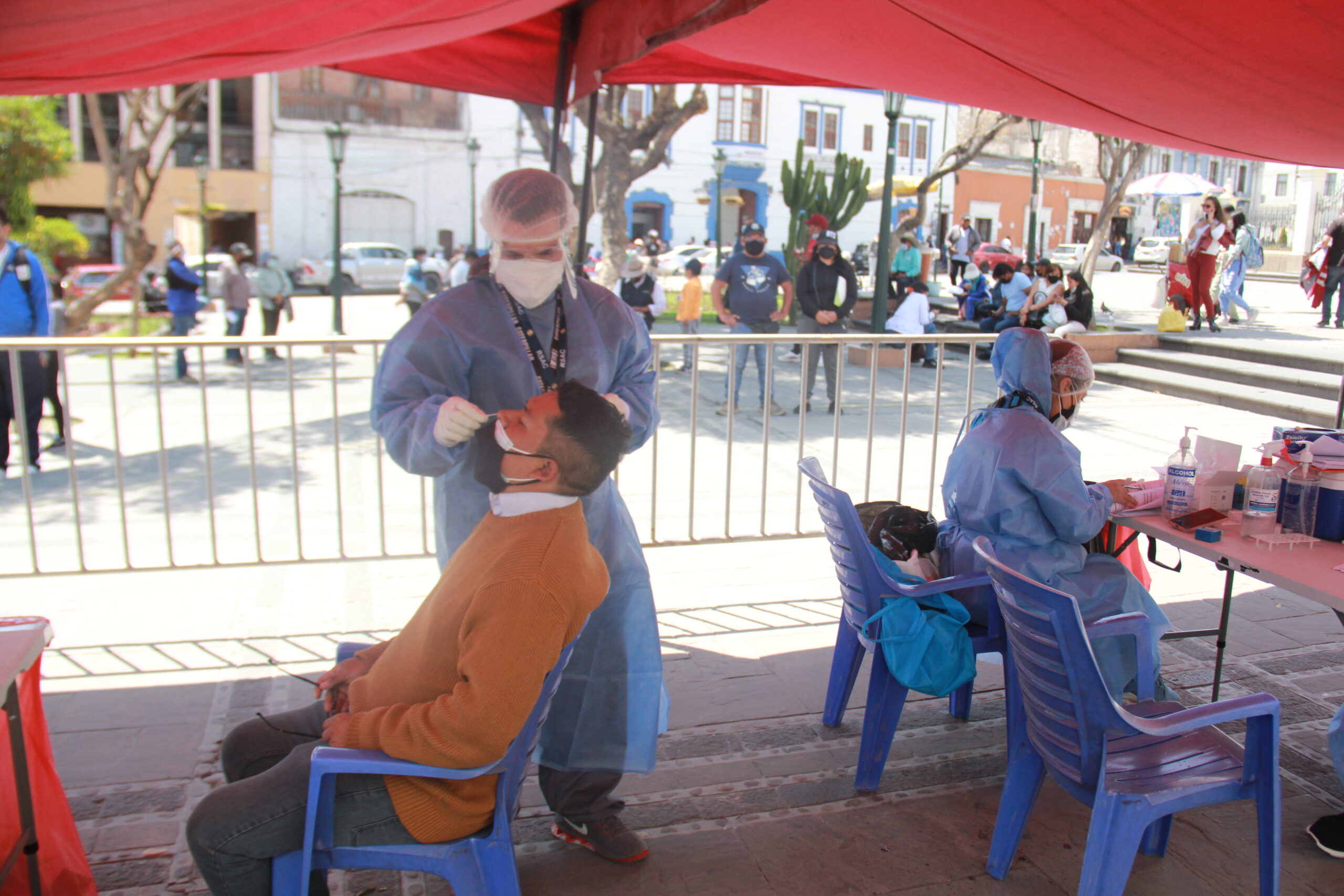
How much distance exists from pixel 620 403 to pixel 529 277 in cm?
40

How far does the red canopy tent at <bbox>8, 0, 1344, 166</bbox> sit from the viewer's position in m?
2.66

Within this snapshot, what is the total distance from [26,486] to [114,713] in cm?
156

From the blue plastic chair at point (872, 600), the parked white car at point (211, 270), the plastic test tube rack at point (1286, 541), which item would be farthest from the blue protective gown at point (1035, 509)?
the parked white car at point (211, 270)

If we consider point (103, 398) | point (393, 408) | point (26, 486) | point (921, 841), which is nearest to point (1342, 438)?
point (921, 841)

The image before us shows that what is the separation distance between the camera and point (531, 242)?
2412 millimetres

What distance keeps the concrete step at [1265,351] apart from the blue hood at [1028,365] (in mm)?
8683

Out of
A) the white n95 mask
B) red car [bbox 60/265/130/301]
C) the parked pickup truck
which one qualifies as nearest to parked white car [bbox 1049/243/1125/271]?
the parked pickup truck

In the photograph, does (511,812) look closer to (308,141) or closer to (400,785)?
(400,785)

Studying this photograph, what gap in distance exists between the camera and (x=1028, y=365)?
310 cm

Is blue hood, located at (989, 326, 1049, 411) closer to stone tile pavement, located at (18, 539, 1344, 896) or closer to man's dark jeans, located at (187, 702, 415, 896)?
stone tile pavement, located at (18, 539, 1344, 896)

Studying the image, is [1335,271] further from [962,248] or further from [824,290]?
[962,248]

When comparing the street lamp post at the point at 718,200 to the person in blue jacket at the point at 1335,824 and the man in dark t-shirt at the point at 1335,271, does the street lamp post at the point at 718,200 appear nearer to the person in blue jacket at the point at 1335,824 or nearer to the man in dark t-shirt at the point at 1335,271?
the man in dark t-shirt at the point at 1335,271

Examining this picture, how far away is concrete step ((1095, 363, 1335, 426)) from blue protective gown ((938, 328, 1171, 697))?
754 centimetres

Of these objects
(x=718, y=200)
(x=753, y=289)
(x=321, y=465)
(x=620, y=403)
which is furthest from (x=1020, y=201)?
(x=620, y=403)
